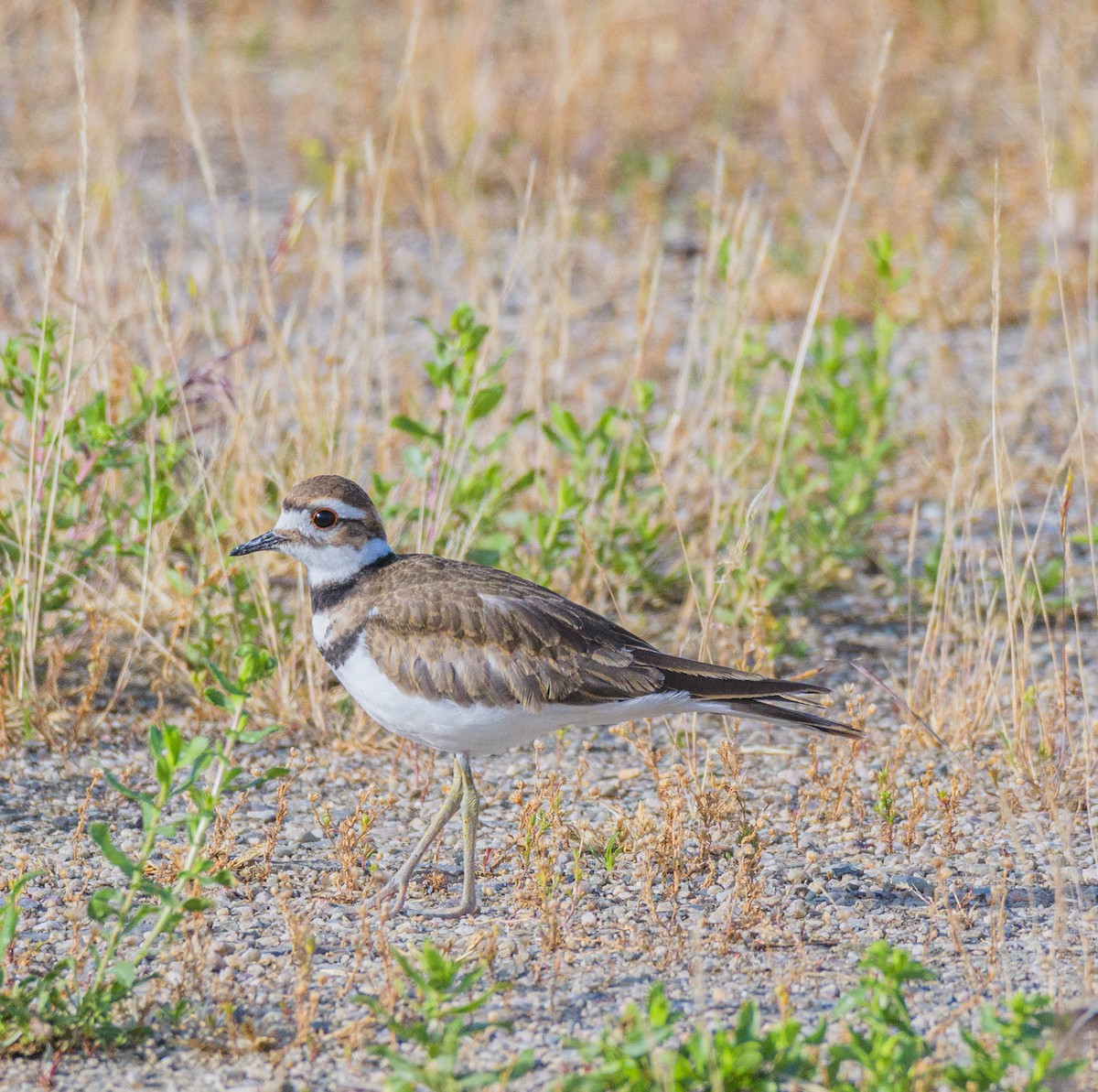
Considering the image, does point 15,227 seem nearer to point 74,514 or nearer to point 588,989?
point 74,514

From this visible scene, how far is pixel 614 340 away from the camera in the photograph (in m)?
7.35

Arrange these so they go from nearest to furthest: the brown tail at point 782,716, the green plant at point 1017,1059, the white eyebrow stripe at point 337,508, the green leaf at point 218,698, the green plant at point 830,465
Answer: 1. the green plant at point 1017,1059
2. the green leaf at point 218,698
3. the brown tail at point 782,716
4. the white eyebrow stripe at point 337,508
5. the green plant at point 830,465

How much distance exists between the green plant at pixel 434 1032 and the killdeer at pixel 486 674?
0.56 meters

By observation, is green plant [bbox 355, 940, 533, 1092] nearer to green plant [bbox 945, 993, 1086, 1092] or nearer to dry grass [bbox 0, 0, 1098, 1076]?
dry grass [bbox 0, 0, 1098, 1076]

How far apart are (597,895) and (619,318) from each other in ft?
14.5

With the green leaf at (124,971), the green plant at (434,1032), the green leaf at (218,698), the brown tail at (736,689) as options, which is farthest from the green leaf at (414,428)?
the green leaf at (124,971)

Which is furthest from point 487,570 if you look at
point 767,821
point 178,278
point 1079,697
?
point 178,278

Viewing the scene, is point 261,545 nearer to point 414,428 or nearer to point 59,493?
point 414,428

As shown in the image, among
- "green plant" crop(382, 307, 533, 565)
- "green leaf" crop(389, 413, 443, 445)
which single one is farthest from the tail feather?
"green leaf" crop(389, 413, 443, 445)

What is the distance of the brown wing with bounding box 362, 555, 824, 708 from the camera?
368 cm

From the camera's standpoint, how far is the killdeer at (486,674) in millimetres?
3672

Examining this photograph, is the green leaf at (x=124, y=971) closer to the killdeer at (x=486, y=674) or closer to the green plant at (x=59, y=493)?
the killdeer at (x=486, y=674)

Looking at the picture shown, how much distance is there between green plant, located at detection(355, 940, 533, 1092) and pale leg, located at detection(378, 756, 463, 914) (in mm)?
481

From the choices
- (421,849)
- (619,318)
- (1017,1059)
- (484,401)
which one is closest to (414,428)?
(484,401)
